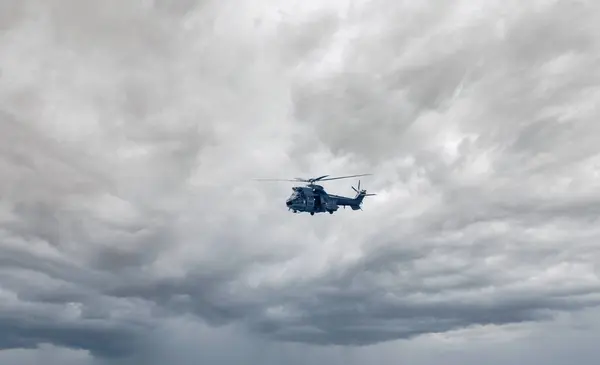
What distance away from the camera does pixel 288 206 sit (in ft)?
650
